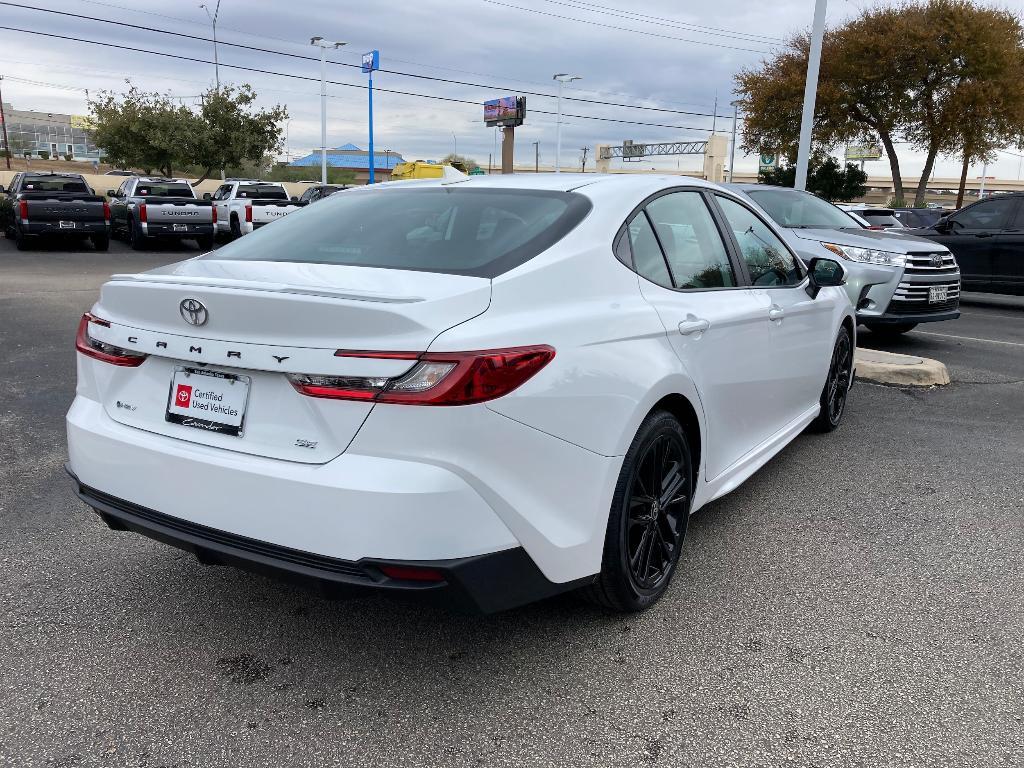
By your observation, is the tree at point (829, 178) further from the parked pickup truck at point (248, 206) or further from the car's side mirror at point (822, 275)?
the car's side mirror at point (822, 275)

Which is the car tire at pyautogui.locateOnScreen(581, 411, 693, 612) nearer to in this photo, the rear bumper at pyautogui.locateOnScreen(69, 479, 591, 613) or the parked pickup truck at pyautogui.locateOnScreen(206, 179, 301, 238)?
the rear bumper at pyautogui.locateOnScreen(69, 479, 591, 613)

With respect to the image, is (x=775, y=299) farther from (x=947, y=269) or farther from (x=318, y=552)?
(x=947, y=269)

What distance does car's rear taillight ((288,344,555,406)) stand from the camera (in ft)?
7.47

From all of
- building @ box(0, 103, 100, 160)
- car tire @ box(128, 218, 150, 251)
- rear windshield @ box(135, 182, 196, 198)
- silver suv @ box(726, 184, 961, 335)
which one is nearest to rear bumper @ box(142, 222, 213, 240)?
car tire @ box(128, 218, 150, 251)

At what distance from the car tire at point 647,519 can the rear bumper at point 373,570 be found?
11.7 inches

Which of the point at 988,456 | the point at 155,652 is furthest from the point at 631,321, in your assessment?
the point at 988,456

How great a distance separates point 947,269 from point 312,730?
9.14m

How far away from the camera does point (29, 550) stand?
3.72m

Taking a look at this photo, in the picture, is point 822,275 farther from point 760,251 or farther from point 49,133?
point 49,133

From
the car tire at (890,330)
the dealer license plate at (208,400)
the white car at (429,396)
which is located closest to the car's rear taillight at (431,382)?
the white car at (429,396)

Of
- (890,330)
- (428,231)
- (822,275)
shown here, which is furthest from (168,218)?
(428,231)

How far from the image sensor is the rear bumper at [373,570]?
7.71 ft

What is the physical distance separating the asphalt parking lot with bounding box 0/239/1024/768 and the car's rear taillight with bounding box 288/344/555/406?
2.03 ft

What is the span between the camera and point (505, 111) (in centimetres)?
5878
